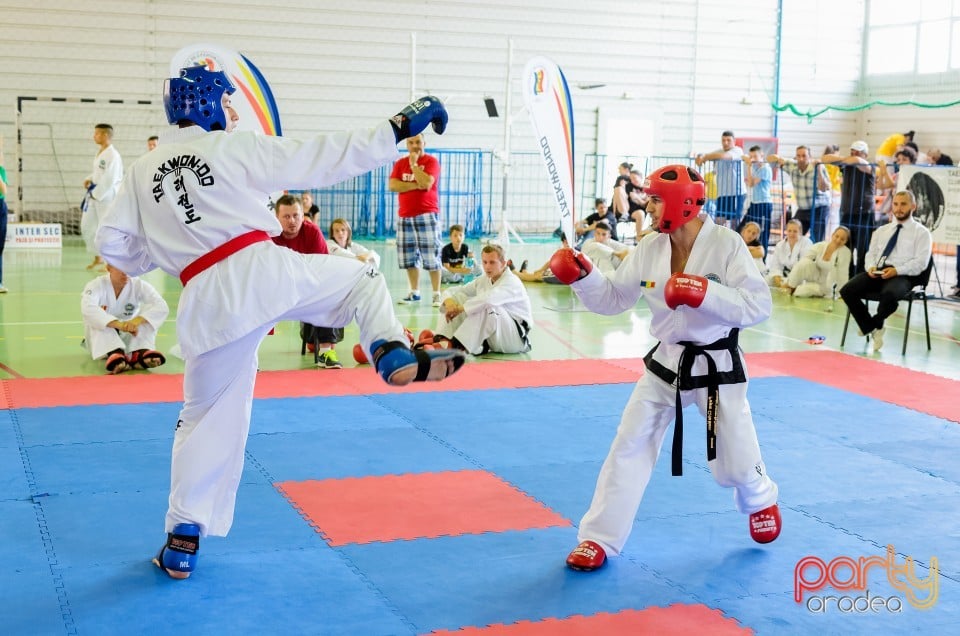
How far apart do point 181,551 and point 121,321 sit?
4.40 metres

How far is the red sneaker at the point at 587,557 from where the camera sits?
418cm

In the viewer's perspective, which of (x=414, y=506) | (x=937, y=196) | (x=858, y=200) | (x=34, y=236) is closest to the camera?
(x=414, y=506)

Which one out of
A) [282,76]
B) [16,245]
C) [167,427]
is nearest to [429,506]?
[167,427]

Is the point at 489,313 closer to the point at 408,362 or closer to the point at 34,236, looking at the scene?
the point at 408,362

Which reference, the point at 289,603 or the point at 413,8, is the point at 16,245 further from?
the point at 289,603

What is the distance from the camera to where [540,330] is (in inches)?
404

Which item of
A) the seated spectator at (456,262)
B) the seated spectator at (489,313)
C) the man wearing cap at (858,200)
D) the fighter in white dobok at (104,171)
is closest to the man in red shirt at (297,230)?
the seated spectator at (489,313)

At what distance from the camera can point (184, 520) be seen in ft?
13.2

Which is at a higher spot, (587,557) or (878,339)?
(878,339)

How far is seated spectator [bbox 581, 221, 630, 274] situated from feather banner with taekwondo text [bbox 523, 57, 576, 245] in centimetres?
264

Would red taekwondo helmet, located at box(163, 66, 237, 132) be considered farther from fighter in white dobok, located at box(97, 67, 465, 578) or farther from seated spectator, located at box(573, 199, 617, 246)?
seated spectator, located at box(573, 199, 617, 246)

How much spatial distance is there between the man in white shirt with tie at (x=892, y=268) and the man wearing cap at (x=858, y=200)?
3069 millimetres

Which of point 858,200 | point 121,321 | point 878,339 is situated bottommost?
point 878,339

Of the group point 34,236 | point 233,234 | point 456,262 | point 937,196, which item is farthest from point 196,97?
point 34,236
